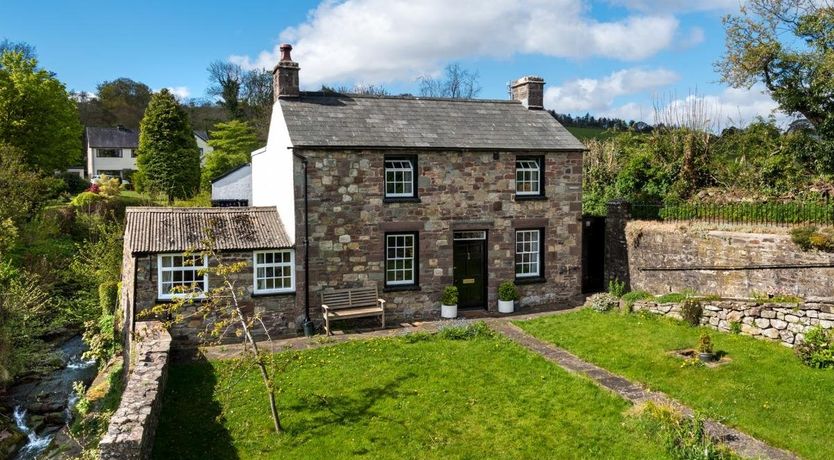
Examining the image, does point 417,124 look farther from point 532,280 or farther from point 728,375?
point 728,375

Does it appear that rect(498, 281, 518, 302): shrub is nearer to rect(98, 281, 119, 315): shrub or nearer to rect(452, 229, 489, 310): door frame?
rect(452, 229, 489, 310): door frame

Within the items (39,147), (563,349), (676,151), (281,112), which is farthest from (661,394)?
(39,147)

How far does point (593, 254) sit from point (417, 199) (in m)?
7.77

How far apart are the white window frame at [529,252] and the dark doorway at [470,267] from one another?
123cm

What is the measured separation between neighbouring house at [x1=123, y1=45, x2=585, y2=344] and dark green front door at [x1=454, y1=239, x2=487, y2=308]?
0.04 metres

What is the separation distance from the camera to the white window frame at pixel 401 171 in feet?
58.2

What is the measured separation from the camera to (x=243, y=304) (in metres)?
15.8

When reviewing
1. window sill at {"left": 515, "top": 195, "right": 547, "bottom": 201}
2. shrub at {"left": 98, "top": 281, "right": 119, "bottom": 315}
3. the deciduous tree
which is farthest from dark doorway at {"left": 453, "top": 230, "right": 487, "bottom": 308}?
the deciduous tree

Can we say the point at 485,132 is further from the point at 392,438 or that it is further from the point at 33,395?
the point at 33,395

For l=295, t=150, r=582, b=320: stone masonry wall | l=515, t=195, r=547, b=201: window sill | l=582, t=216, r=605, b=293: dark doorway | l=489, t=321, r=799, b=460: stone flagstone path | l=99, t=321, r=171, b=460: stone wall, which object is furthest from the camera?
l=582, t=216, r=605, b=293: dark doorway

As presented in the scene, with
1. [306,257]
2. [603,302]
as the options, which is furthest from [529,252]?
[306,257]

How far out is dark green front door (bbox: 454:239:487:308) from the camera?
1872cm

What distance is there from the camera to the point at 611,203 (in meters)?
21.1

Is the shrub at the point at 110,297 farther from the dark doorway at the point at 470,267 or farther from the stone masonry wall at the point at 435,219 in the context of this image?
the dark doorway at the point at 470,267
